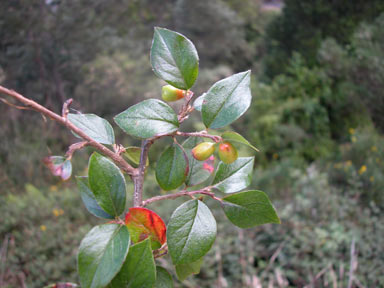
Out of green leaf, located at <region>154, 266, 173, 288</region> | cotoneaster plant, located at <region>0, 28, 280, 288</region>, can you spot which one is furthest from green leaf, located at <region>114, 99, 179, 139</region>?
green leaf, located at <region>154, 266, 173, 288</region>

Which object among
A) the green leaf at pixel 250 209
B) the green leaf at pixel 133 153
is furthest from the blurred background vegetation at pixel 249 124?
the green leaf at pixel 250 209

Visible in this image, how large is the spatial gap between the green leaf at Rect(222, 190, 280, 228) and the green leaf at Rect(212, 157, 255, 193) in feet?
0.08

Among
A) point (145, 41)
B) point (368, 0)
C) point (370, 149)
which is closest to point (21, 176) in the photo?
point (370, 149)

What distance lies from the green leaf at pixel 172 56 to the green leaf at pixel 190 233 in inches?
3.7

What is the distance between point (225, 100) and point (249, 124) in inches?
139

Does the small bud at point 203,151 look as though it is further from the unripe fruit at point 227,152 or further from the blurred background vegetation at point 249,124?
the blurred background vegetation at point 249,124

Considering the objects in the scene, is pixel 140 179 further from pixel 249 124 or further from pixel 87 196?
pixel 249 124

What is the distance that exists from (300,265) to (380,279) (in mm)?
304

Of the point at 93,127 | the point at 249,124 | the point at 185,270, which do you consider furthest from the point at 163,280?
the point at 249,124

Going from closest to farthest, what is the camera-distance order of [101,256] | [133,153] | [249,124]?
[101,256]
[133,153]
[249,124]

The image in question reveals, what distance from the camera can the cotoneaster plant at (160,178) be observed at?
22cm

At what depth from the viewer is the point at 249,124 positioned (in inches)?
147

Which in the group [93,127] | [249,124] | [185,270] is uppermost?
[93,127]

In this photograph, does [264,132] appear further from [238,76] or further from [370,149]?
[238,76]
